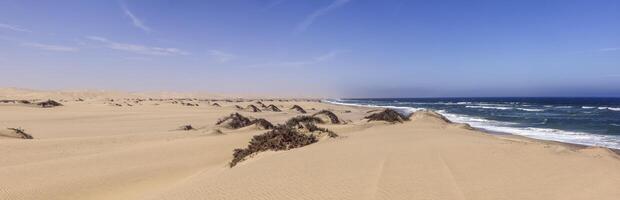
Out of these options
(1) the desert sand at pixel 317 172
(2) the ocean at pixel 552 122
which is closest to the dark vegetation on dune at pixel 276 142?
(1) the desert sand at pixel 317 172

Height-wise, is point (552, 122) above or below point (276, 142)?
below

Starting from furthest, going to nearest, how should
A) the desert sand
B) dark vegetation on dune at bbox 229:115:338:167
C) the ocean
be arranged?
the ocean → dark vegetation on dune at bbox 229:115:338:167 → the desert sand

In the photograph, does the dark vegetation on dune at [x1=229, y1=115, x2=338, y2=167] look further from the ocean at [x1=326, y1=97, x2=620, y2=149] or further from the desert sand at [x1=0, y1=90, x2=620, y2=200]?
the ocean at [x1=326, y1=97, x2=620, y2=149]

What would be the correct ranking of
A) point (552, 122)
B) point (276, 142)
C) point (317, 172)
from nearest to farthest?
point (317, 172), point (276, 142), point (552, 122)

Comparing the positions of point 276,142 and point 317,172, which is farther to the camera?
point 276,142

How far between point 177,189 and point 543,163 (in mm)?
6919

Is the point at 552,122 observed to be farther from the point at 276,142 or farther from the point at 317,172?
the point at 317,172

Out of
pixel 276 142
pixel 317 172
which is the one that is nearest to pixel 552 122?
pixel 276 142

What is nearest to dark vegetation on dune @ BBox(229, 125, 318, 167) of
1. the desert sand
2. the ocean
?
the desert sand

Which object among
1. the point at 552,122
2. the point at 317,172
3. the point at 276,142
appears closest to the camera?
the point at 317,172

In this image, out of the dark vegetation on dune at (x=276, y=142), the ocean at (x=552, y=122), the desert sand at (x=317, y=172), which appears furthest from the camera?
the ocean at (x=552, y=122)

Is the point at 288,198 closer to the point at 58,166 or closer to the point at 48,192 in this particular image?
the point at 48,192

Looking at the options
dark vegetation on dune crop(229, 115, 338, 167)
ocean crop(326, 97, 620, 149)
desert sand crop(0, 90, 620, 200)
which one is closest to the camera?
desert sand crop(0, 90, 620, 200)

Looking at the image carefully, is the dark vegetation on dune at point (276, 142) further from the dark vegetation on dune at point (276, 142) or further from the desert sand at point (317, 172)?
the desert sand at point (317, 172)
